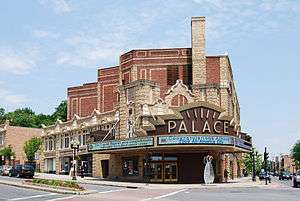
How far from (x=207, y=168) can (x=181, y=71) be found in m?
21.6

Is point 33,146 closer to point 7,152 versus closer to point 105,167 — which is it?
point 7,152

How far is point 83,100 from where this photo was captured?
8731 centimetres

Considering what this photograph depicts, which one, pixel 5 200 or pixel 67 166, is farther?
pixel 67 166

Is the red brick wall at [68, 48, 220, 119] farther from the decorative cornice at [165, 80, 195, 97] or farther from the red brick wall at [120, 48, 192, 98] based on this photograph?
the decorative cornice at [165, 80, 195, 97]

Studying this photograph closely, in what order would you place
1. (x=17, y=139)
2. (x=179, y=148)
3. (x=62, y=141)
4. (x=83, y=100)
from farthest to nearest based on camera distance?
(x=17, y=139), (x=83, y=100), (x=62, y=141), (x=179, y=148)

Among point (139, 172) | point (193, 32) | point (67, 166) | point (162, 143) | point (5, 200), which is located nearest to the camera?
point (5, 200)

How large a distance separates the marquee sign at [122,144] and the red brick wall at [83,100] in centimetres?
2388

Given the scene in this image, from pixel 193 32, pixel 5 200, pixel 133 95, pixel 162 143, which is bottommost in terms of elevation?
pixel 5 200

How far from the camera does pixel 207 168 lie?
178 ft

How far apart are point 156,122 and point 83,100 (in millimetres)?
34600

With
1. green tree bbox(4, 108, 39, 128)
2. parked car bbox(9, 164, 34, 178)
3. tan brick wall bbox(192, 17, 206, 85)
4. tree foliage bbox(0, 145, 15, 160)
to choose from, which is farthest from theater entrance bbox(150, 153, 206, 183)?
green tree bbox(4, 108, 39, 128)

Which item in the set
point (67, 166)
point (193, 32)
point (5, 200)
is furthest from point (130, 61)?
point (5, 200)

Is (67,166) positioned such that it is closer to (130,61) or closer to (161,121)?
(130,61)

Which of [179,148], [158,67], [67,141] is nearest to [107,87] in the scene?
[67,141]
